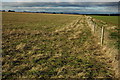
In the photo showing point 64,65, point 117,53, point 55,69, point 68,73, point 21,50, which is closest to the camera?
point 68,73

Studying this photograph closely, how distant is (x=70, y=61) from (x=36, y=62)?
1.68 metres

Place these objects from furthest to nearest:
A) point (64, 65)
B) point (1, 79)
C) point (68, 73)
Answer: point (64, 65) → point (68, 73) → point (1, 79)

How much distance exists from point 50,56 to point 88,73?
262 cm

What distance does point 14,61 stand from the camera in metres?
6.59

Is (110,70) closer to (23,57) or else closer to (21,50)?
(23,57)

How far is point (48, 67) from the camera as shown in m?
5.89

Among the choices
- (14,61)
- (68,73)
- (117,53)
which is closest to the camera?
(68,73)

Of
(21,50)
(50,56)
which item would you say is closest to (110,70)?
(50,56)

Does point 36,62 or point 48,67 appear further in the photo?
point 36,62

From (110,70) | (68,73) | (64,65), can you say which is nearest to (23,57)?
(64,65)

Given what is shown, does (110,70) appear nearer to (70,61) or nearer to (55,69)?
(70,61)

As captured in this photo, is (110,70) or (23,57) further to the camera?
(23,57)

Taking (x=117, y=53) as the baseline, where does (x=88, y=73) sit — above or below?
below

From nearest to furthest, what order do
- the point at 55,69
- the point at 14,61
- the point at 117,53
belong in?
the point at 55,69 → the point at 14,61 → the point at 117,53
